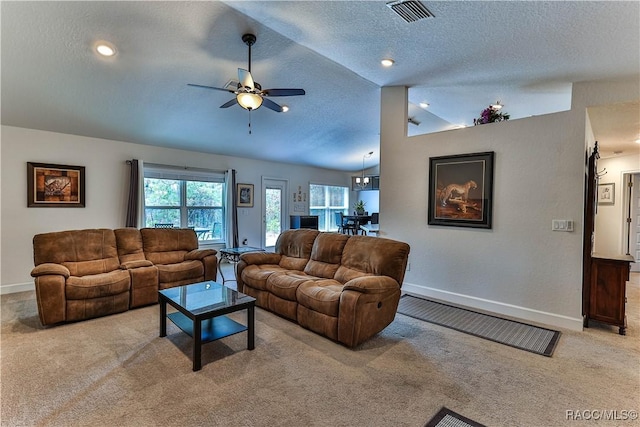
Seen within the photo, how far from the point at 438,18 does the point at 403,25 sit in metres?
0.31

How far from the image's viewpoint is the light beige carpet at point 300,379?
1.91 m

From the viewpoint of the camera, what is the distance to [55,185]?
4.64 metres

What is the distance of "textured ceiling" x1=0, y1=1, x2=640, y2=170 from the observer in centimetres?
268

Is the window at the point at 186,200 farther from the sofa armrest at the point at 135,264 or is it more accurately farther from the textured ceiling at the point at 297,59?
the sofa armrest at the point at 135,264

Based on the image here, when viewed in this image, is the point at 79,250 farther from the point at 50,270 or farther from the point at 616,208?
the point at 616,208

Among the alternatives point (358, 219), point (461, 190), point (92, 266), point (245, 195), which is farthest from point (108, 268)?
point (358, 219)

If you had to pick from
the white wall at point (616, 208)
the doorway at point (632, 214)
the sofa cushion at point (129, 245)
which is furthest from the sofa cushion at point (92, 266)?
the doorway at point (632, 214)

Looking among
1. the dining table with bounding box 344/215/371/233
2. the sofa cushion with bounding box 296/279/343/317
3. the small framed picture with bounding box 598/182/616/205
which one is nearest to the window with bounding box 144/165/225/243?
the dining table with bounding box 344/215/371/233

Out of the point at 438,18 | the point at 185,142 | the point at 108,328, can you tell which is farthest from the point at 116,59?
the point at 438,18

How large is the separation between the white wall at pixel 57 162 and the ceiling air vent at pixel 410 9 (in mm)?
4818

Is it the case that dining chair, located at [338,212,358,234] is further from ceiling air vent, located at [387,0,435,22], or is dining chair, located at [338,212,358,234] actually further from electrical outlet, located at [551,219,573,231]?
ceiling air vent, located at [387,0,435,22]

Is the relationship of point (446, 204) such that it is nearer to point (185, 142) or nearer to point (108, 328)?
point (108, 328)

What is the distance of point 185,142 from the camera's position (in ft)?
18.7

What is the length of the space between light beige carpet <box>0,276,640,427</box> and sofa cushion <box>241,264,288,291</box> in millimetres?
612
